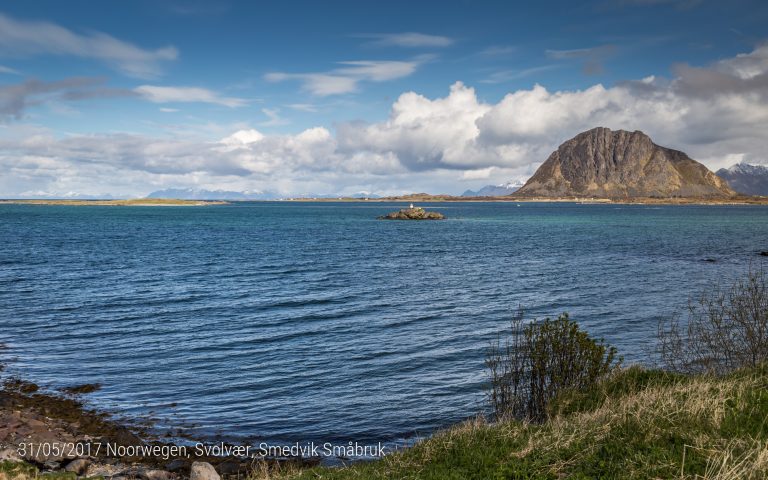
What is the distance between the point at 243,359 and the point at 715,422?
22.9 metres

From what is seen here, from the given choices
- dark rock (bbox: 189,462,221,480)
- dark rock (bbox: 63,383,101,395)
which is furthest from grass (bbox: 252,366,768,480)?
dark rock (bbox: 63,383,101,395)

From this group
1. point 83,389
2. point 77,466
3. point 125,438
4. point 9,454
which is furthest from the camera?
point 83,389

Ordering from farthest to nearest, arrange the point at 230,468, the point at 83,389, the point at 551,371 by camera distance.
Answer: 1. the point at 83,389
2. the point at 551,371
3. the point at 230,468

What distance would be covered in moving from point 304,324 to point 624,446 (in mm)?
27733

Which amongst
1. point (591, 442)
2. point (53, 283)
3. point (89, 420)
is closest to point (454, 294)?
point (89, 420)

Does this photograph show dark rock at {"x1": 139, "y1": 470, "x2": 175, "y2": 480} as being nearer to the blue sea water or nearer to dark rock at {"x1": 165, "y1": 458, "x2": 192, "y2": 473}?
dark rock at {"x1": 165, "y1": 458, "x2": 192, "y2": 473}

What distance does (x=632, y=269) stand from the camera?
211 ft

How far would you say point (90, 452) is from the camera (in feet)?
58.0

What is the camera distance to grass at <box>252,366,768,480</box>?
1023cm

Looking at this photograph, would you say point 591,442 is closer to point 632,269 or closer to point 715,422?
point 715,422

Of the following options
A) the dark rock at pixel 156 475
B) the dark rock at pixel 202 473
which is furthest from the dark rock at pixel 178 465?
the dark rock at pixel 202 473

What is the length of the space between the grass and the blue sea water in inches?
294

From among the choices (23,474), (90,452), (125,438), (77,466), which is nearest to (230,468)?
(77,466)

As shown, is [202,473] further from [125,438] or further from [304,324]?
[304,324]
